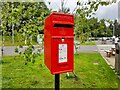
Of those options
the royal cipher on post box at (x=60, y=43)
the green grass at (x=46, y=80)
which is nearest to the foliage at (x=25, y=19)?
the green grass at (x=46, y=80)

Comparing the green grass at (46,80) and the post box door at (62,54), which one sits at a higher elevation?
the post box door at (62,54)

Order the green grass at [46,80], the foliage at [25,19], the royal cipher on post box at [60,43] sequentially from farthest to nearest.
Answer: the green grass at [46,80]
the foliage at [25,19]
the royal cipher on post box at [60,43]

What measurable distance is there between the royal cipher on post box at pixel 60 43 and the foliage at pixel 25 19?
1.40 meters

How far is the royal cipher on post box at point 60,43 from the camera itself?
2.03m

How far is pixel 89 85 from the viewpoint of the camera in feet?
14.5

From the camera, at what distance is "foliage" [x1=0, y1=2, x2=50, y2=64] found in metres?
3.52

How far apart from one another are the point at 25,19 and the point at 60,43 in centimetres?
174

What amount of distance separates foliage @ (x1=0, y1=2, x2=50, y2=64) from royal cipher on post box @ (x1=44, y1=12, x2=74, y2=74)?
1.40 m

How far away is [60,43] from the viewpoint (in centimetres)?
208

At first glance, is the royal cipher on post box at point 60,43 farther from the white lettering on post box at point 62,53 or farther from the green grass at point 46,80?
the green grass at point 46,80

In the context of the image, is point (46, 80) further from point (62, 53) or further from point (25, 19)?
point (62, 53)

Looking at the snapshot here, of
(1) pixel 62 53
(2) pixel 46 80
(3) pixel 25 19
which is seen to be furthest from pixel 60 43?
(2) pixel 46 80

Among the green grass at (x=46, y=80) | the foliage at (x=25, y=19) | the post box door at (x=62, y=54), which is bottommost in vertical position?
the green grass at (x=46, y=80)

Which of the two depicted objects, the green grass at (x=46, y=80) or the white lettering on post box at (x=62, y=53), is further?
the green grass at (x=46, y=80)
